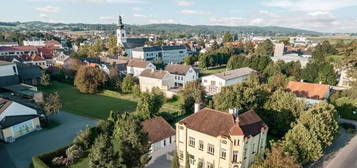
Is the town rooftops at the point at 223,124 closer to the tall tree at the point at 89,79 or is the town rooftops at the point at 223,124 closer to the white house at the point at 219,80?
the white house at the point at 219,80

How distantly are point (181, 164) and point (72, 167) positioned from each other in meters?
13.0

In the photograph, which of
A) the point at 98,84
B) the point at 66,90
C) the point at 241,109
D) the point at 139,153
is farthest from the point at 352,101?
the point at 66,90

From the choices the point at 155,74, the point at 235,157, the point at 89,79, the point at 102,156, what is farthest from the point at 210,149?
the point at 89,79

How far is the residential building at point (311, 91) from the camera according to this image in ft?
153

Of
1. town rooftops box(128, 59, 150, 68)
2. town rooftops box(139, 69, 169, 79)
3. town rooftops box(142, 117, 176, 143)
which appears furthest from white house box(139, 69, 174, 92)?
town rooftops box(142, 117, 176, 143)

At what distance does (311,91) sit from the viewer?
48.2 meters

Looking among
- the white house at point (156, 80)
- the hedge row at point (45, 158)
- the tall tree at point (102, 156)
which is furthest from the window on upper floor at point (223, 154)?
the white house at point (156, 80)

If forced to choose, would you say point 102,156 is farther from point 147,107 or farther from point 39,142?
point 39,142

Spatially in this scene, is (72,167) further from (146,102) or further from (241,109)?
(241,109)

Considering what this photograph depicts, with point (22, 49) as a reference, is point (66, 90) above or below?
below

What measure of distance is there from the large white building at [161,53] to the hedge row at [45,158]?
242 feet

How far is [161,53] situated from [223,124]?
281 feet

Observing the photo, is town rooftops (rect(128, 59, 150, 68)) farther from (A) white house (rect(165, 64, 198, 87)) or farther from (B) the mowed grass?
(B) the mowed grass

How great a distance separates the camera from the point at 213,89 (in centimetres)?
6106
